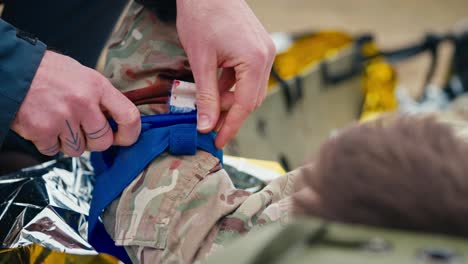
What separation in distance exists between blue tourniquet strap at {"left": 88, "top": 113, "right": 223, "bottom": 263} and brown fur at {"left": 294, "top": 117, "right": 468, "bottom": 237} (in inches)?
11.3

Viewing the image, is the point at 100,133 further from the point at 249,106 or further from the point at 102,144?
the point at 249,106

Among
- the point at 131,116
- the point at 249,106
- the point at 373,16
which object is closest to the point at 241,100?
the point at 249,106

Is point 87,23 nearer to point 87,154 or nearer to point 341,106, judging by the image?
point 87,154

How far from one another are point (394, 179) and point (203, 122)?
354mm

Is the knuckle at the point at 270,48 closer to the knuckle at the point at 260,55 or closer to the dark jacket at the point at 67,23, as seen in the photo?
the knuckle at the point at 260,55

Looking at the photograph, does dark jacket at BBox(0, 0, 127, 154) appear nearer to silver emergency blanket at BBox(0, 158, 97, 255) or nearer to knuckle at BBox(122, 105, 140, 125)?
silver emergency blanket at BBox(0, 158, 97, 255)

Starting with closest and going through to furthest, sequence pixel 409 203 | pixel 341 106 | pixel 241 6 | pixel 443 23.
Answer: pixel 409 203 < pixel 241 6 < pixel 341 106 < pixel 443 23

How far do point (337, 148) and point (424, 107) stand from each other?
1.21m

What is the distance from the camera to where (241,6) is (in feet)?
2.68

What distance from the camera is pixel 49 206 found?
30.8 inches

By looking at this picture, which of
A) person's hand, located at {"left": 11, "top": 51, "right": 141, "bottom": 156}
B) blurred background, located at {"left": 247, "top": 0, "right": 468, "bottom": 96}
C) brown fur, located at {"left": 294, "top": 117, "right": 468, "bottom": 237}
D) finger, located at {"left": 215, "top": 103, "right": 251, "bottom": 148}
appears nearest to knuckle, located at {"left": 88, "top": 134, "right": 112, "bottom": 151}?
person's hand, located at {"left": 11, "top": 51, "right": 141, "bottom": 156}

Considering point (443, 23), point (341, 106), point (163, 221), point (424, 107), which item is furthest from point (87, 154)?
Answer: point (443, 23)

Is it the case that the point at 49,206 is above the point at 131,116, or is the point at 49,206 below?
below

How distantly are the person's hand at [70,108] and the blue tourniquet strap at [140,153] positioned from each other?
2 centimetres
